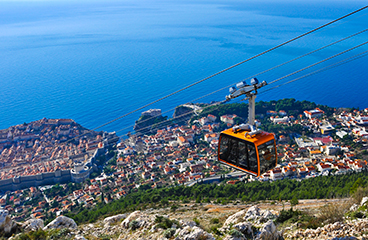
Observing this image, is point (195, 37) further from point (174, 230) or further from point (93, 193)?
point (174, 230)

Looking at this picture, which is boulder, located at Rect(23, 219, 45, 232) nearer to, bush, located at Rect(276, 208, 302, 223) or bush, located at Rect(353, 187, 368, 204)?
bush, located at Rect(276, 208, 302, 223)

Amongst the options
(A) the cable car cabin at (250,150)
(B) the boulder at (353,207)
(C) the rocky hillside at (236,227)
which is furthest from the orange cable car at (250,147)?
(B) the boulder at (353,207)

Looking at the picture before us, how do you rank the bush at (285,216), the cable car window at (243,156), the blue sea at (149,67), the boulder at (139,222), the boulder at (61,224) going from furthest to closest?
the blue sea at (149,67) → the boulder at (61,224) → the boulder at (139,222) → the bush at (285,216) → the cable car window at (243,156)

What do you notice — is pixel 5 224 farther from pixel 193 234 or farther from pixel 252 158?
pixel 252 158

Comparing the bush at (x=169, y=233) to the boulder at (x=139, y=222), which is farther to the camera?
the boulder at (x=139, y=222)

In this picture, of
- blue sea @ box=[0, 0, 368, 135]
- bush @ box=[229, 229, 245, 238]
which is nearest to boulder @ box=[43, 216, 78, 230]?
bush @ box=[229, 229, 245, 238]

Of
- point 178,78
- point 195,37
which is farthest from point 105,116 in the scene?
point 195,37

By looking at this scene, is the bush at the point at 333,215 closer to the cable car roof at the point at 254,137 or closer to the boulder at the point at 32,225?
the cable car roof at the point at 254,137

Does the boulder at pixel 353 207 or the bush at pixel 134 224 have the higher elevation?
the bush at pixel 134 224
